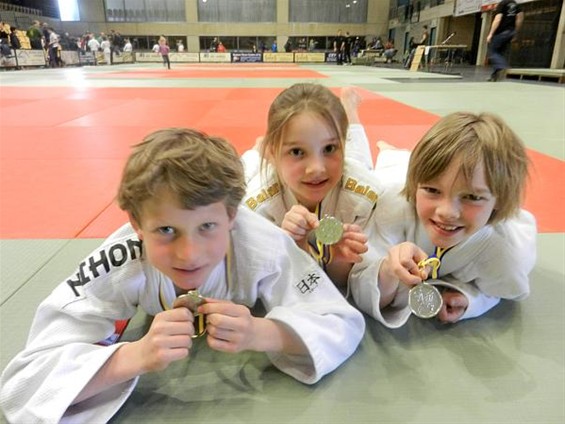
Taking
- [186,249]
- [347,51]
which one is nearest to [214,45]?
[347,51]

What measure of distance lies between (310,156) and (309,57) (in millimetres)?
31312

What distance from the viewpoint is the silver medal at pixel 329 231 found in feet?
5.05

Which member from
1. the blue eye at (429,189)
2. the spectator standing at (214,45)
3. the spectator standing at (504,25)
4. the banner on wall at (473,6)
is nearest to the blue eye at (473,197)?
the blue eye at (429,189)

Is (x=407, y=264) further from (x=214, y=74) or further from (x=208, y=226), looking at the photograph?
(x=214, y=74)

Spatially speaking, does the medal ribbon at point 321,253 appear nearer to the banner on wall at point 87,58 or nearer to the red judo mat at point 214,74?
the red judo mat at point 214,74

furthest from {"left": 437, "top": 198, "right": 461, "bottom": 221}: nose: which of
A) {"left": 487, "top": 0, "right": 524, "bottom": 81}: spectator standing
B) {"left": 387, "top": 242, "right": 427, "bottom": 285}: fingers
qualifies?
{"left": 487, "top": 0, "right": 524, "bottom": 81}: spectator standing

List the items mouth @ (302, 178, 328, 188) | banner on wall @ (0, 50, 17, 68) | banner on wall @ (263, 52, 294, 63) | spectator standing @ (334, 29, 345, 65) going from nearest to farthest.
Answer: mouth @ (302, 178, 328, 188), banner on wall @ (0, 50, 17, 68), spectator standing @ (334, 29, 345, 65), banner on wall @ (263, 52, 294, 63)

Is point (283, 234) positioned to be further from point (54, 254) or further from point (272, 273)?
point (54, 254)

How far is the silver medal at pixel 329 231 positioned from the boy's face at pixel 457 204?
33 cm

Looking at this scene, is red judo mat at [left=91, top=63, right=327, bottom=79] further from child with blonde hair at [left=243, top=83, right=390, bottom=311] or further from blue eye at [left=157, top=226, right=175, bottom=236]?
blue eye at [left=157, top=226, right=175, bottom=236]

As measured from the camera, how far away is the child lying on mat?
3.67 feet

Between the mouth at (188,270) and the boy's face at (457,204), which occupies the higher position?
the boy's face at (457,204)

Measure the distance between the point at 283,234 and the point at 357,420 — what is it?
0.65m

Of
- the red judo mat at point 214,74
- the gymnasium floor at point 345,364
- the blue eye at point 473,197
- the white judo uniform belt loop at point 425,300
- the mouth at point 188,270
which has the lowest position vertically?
the gymnasium floor at point 345,364
